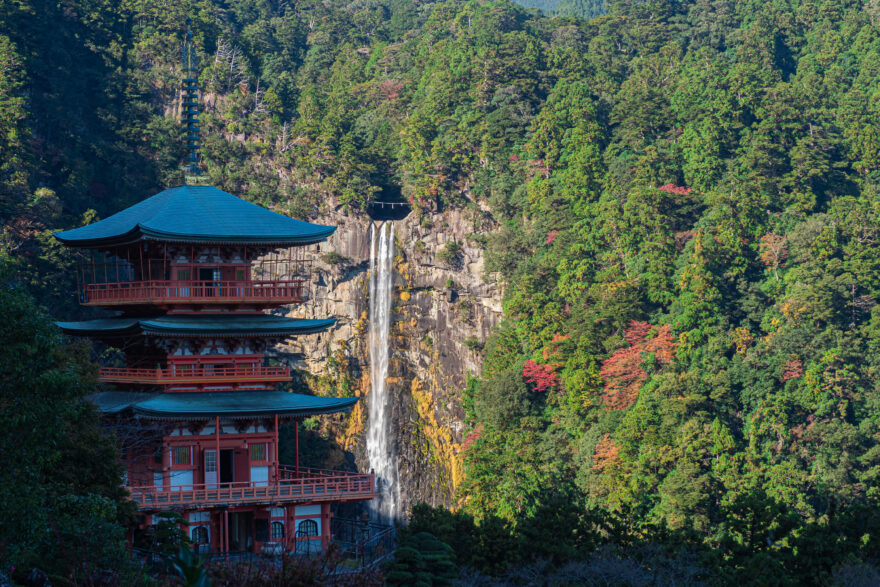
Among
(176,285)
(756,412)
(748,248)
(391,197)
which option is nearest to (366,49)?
(391,197)

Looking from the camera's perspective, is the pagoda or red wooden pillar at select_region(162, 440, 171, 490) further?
red wooden pillar at select_region(162, 440, 171, 490)

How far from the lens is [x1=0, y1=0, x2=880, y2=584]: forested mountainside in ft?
153

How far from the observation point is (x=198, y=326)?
1278 inches

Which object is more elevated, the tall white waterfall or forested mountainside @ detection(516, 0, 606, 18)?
forested mountainside @ detection(516, 0, 606, 18)

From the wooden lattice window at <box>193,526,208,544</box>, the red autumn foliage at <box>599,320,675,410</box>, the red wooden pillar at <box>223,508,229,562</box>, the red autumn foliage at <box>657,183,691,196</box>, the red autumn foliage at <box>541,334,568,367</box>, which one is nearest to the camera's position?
the red wooden pillar at <box>223,508,229,562</box>

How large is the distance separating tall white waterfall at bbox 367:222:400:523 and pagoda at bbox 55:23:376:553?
84.8 ft

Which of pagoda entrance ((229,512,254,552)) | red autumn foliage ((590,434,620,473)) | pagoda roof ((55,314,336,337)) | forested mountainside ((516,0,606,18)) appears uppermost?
forested mountainside ((516,0,606,18))

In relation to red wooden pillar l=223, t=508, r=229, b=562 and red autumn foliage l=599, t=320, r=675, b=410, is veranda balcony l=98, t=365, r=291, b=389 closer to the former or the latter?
red wooden pillar l=223, t=508, r=229, b=562

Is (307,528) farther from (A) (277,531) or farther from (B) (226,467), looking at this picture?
(B) (226,467)

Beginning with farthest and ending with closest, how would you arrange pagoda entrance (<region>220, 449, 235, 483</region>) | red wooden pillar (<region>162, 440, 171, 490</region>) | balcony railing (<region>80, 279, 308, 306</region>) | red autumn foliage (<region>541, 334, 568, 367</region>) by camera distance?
red autumn foliage (<region>541, 334, 568, 367</region>)
balcony railing (<region>80, 279, 308, 306</region>)
pagoda entrance (<region>220, 449, 235, 483</region>)
red wooden pillar (<region>162, 440, 171, 490</region>)

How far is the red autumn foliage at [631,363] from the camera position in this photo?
164ft

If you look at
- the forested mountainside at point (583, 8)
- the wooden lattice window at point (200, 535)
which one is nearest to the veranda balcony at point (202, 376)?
the wooden lattice window at point (200, 535)

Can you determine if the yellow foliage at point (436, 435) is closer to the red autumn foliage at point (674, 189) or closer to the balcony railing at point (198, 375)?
the red autumn foliage at point (674, 189)

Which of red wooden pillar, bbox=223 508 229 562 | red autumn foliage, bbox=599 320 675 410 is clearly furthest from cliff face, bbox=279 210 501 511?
red wooden pillar, bbox=223 508 229 562
